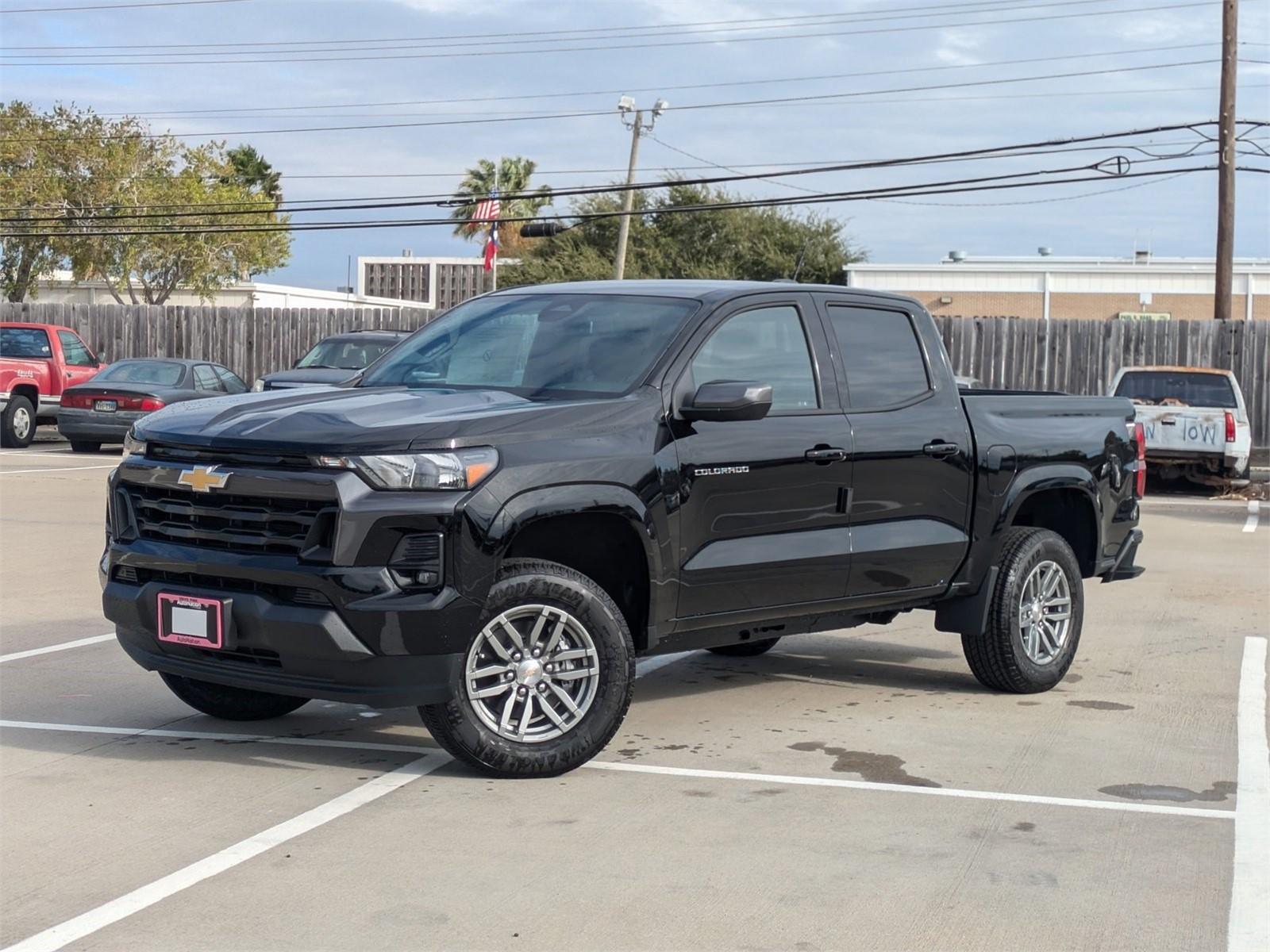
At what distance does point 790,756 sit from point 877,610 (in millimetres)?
1269

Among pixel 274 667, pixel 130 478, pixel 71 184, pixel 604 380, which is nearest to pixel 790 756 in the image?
pixel 604 380

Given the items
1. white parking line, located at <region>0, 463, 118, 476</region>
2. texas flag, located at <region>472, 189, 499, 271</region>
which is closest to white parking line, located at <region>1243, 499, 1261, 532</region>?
white parking line, located at <region>0, 463, 118, 476</region>

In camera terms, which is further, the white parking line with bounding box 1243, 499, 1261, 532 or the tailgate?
the tailgate

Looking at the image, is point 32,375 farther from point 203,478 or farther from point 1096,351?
point 203,478

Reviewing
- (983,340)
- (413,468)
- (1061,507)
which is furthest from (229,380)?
(413,468)

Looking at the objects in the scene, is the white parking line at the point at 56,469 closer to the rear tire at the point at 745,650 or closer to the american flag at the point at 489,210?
the rear tire at the point at 745,650

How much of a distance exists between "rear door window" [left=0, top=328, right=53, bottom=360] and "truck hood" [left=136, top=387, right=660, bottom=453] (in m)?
20.8

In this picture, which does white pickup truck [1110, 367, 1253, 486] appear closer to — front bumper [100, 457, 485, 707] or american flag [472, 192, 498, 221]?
front bumper [100, 457, 485, 707]

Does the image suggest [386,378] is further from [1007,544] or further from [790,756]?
[1007,544]

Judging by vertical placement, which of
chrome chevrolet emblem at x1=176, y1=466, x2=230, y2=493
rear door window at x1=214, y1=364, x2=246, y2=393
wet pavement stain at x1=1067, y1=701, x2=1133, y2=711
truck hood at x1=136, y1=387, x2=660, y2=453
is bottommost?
wet pavement stain at x1=1067, y1=701, x2=1133, y2=711

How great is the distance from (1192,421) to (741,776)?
16.2m

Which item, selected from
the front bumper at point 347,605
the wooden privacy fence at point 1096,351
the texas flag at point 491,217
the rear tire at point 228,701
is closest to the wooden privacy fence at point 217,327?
Result: the texas flag at point 491,217

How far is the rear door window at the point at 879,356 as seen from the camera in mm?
7715

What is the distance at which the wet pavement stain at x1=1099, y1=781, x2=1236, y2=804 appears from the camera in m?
6.36
